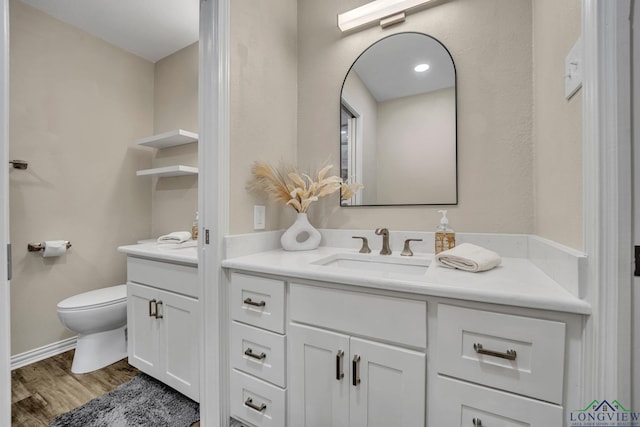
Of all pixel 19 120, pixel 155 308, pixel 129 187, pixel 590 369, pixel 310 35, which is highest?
pixel 310 35

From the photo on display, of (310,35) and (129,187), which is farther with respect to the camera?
(129,187)

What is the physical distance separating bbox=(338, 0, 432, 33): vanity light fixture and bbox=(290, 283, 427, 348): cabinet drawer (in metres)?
1.48

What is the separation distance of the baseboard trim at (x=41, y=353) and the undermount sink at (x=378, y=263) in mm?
2271

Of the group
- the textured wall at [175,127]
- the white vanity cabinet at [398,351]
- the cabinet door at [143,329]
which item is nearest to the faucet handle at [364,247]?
the white vanity cabinet at [398,351]

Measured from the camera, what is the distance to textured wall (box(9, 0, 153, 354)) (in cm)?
190

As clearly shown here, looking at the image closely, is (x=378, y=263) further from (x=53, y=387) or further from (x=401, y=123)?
(x=53, y=387)

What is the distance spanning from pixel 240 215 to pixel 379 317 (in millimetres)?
800

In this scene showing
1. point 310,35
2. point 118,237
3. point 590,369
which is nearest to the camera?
point 590,369

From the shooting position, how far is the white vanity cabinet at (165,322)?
137cm

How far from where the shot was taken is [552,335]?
0.67 m

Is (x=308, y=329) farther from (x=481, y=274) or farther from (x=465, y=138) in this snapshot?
(x=465, y=138)

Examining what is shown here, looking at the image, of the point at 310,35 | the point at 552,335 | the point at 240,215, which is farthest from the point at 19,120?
the point at 552,335

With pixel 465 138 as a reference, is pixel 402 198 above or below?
below

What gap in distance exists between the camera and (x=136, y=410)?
1429 mm
